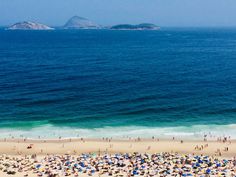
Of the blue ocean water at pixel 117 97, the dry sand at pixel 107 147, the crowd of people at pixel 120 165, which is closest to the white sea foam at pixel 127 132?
the blue ocean water at pixel 117 97

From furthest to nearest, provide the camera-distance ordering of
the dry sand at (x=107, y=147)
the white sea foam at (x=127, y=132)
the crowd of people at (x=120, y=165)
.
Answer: the white sea foam at (x=127, y=132) → the dry sand at (x=107, y=147) → the crowd of people at (x=120, y=165)

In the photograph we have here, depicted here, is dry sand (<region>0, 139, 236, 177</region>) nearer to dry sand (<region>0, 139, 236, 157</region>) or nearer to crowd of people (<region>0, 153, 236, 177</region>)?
dry sand (<region>0, 139, 236, 157</region>)

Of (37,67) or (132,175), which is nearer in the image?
(132,175)

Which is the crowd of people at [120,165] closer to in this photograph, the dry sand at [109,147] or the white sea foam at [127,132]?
the dry sand at [109,147]

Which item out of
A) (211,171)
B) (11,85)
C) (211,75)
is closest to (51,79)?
(11,85)

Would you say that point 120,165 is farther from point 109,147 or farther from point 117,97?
point 117,97

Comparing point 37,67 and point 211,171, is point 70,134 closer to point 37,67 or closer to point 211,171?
point 211,171

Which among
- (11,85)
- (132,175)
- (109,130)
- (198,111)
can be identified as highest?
(11,85)
